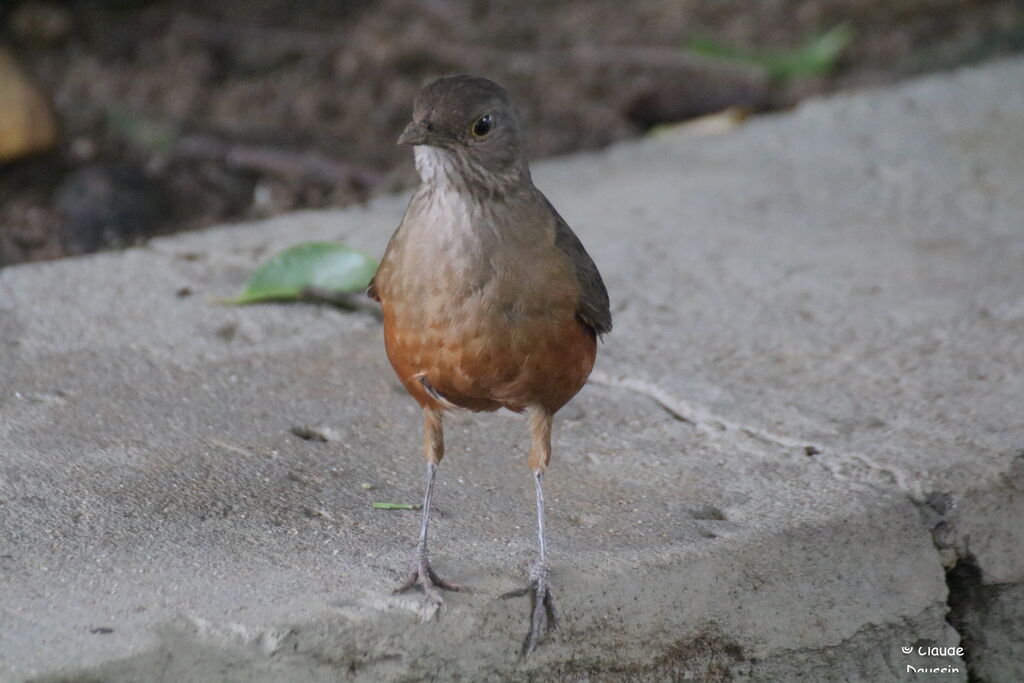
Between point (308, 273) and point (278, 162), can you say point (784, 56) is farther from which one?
point (308, 273)

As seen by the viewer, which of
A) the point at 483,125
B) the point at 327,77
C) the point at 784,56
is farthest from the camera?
the point at 784,56

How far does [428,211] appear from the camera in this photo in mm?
3342

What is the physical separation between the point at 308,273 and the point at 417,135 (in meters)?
1.73

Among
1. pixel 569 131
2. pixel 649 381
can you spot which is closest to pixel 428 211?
pixel 649 381

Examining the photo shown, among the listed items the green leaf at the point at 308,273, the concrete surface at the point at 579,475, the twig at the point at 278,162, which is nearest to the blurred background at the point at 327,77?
the twig at the point at 278,162

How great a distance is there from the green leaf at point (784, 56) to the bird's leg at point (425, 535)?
4690mm

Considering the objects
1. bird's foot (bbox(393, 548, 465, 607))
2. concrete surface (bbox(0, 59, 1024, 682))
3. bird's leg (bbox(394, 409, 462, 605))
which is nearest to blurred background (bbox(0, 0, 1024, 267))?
concrete surface (bbox(0, 59, 1024, 682))

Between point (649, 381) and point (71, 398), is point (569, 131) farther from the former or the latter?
point (71, 398)

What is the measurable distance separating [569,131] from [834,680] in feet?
13.8

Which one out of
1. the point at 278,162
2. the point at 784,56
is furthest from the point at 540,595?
the point at 784,56

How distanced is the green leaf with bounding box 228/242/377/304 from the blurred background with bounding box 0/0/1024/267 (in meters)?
1.02

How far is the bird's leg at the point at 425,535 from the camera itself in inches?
120

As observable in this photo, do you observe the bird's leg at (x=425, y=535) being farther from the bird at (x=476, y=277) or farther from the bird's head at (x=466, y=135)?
the bird's head at (x=466, y=135)

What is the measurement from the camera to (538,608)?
309 cm
